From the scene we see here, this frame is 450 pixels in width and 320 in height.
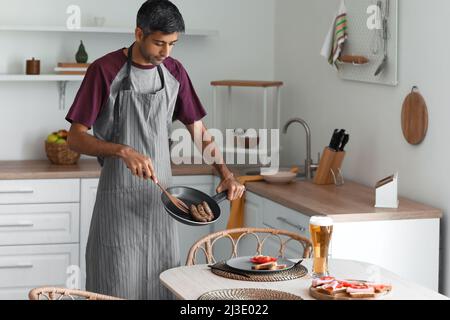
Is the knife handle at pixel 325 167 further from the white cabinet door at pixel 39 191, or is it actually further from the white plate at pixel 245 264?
the white plate at pixel 245 264

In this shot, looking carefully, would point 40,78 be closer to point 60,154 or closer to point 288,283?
point 60,154

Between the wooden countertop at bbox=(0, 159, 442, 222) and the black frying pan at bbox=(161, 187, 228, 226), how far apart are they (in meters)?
0.58

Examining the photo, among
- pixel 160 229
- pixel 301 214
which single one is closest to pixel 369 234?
pixel 301 214

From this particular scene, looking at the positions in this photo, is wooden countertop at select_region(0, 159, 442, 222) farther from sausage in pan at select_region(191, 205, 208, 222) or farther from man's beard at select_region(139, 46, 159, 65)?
man's beard at select_region(139, 46, 159, 65)

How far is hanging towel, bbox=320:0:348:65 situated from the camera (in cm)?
434

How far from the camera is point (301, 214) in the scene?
3674 mm

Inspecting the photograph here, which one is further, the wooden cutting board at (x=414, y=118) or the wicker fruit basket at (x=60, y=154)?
Answer: the wicker fruit basket at (x=60, y=154)

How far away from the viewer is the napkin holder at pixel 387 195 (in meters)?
3.58

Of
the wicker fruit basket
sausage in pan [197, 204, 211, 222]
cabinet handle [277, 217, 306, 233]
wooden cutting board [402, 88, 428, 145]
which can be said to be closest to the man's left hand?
sausage in pan [197, 204, 211, 222]

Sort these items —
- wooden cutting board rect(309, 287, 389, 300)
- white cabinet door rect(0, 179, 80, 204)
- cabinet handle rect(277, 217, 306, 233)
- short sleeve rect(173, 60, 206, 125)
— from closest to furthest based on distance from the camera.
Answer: wooden cutting board rect(309, 287, 389, 300) < short sleeve rect(173, 60, 206, 125) < cabinet handle rect(277, 217, 306, 233) < white cabinet door rect(0, 179, 80, 204)

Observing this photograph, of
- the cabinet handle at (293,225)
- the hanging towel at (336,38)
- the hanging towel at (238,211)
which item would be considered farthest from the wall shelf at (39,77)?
the cabinet handle at (293,225)

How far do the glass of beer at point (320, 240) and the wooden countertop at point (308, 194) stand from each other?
0.86m

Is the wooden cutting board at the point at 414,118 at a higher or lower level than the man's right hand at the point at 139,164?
higher
